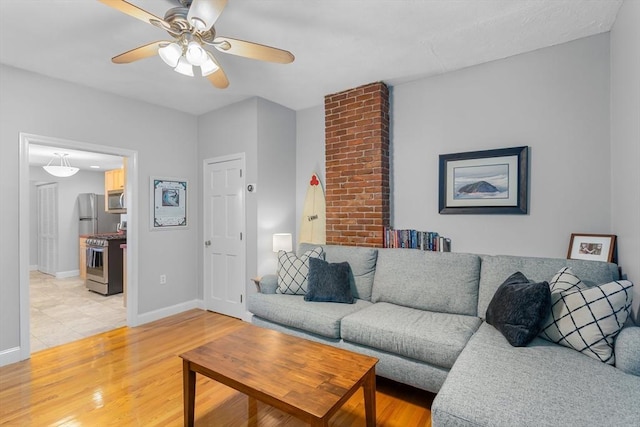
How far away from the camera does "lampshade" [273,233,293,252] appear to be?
11.9 feet

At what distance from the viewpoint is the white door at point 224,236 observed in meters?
3.84

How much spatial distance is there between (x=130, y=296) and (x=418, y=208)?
3295 millimetres

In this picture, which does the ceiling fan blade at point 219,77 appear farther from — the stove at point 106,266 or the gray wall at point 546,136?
the stove at point 106,266

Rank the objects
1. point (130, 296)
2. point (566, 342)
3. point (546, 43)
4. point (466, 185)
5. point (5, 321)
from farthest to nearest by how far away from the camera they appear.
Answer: point (130, 296)
point (466, 185)
point (5, 321)
point (546, 43)
point (566, 342)

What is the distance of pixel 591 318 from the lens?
1.72 meters

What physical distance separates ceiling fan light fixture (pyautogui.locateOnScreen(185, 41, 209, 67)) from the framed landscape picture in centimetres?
294

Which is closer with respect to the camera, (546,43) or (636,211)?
(636,211)

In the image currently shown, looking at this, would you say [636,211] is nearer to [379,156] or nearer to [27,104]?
[379,156]

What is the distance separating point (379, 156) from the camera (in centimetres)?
331

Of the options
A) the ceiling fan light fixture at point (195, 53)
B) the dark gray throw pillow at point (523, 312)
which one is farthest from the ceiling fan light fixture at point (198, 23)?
Result: the dark gray throw pillow at point (523, 312)

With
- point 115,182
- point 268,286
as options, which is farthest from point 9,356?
point 115,182

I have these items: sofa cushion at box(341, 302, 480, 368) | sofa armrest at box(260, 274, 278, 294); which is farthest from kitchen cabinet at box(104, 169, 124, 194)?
sofa cushion at box(341, 302, 480, 368)

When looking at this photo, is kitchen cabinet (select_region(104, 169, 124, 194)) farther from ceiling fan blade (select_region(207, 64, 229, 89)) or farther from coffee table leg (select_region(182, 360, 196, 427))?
coffee table leg (select_region(182, 360, 196, 427))

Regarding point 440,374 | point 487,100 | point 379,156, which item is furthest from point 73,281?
point 487,100
